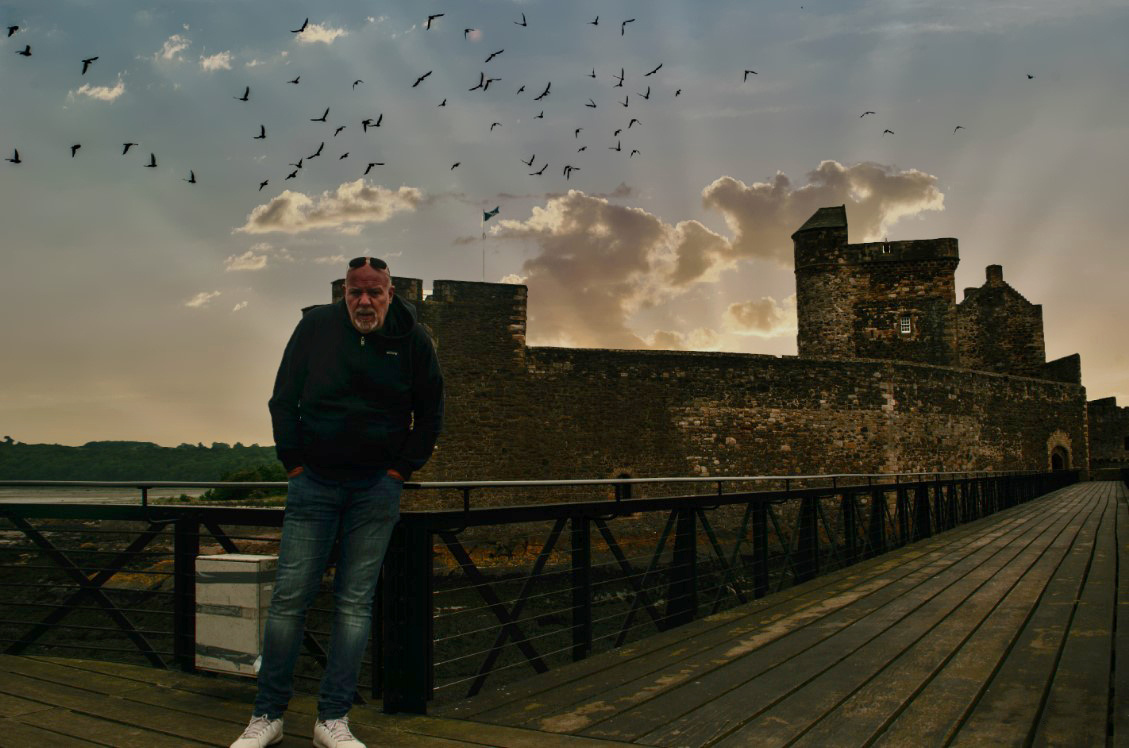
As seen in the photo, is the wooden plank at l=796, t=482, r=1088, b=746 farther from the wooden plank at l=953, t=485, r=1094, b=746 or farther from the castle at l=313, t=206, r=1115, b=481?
the castle at l=313, t=206, r=1115, b=481

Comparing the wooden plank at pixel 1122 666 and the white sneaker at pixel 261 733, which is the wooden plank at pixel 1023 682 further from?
the white sneaker at pixel 261 733

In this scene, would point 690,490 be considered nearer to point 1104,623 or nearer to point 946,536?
point 946,536

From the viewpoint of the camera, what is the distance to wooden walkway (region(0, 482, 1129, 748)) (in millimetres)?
2684

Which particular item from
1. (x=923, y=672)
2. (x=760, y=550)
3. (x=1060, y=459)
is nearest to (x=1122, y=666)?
(x=923, y=672)

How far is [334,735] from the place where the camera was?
2623 millimetres

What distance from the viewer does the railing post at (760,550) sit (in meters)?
6.02

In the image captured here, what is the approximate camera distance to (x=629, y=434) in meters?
18.5

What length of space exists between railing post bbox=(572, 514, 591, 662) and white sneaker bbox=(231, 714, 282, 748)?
5.87ft

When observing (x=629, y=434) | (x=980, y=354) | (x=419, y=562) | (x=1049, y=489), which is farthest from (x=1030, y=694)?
(x=980, y=354)

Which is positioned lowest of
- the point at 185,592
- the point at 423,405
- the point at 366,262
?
the point at 185,592

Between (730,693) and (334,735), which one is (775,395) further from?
(334,735)

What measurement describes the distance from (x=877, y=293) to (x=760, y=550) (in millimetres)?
23665

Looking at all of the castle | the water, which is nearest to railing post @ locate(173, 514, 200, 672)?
the water

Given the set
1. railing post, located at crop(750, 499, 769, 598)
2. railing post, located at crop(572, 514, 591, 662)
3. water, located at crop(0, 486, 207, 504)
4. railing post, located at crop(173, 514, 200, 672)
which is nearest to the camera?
railing post, located at crop(173, 514, 200, 672)
